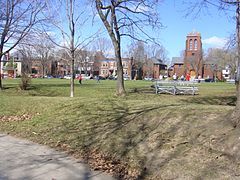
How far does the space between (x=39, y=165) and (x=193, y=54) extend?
108953mm

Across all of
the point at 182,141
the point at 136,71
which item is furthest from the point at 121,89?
the point at 136,71

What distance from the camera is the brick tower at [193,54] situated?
110375 millimetres

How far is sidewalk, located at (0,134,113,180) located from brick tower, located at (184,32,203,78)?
342 feet

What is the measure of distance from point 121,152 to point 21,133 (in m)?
4.57

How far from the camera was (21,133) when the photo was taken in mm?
11031

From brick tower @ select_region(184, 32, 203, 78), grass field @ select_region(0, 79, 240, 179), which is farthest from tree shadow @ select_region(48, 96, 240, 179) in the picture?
brick tower @ select_region(184, 32, 203, 78)

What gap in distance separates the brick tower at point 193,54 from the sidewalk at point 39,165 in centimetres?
10434

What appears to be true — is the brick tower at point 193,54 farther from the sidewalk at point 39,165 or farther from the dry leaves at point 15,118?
the sidewalk at point 39,165

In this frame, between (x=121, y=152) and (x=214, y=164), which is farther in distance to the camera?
(x=121, y=152)

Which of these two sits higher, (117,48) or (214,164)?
(117,48)

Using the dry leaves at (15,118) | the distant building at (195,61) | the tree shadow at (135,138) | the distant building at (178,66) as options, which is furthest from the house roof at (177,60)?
the tree shadow at (135,138)

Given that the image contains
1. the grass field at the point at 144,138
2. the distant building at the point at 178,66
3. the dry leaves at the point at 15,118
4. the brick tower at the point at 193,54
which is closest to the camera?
the grass field at the point at 144,138

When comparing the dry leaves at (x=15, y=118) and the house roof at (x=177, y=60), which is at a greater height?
the house roof at (x=177, y=60)

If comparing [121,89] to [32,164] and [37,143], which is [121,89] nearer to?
[37,143]
